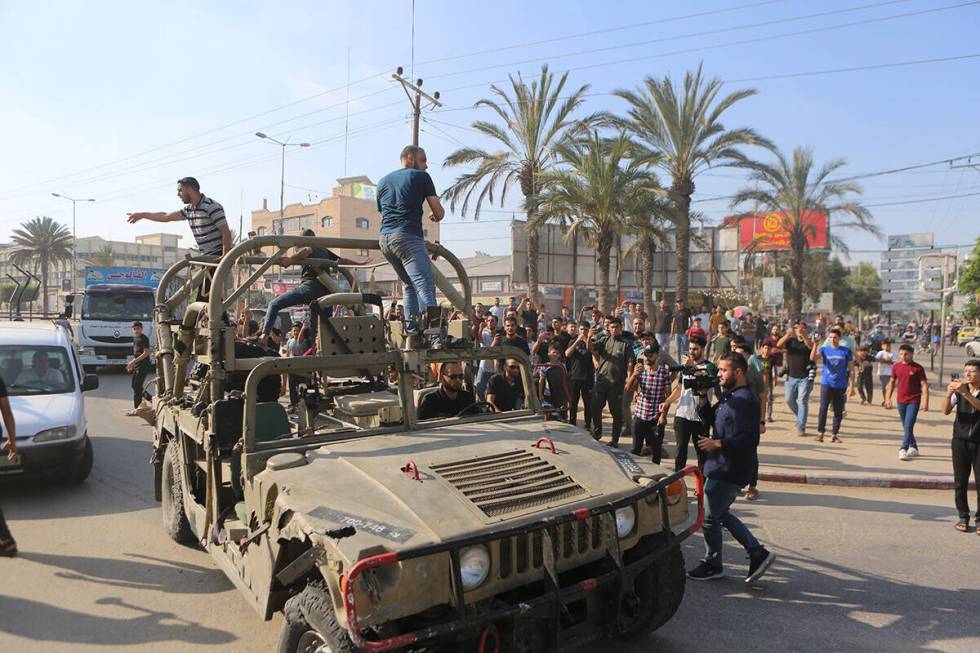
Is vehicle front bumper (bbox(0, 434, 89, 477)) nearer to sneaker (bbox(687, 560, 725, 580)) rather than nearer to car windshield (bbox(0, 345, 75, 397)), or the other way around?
car windshield (bbox(0, 345, 75, 397))

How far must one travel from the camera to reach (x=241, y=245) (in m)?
5.03

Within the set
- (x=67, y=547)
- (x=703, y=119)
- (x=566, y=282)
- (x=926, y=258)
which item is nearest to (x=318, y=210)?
(x=566, y=282)

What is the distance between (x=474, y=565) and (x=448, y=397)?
90.2 inches

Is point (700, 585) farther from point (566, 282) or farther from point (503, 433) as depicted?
point (566, 282)

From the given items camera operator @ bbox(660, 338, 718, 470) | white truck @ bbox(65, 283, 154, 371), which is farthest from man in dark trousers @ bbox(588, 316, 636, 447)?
white truck @ bbox(65, 283, 154, 371)

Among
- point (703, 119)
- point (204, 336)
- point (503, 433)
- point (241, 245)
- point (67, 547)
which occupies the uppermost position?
point (703, 119)

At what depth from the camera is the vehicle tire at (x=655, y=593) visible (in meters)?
3.98

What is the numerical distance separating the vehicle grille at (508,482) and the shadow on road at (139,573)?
2.44 meters

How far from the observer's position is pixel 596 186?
20.2 m

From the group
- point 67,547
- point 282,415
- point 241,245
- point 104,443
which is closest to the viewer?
point 282,415

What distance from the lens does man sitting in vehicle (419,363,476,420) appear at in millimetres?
5277

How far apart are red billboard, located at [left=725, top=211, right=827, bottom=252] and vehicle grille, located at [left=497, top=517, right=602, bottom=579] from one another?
2790cm

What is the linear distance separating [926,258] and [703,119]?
24.3 feet

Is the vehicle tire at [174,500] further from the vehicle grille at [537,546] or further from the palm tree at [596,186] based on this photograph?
the palm tree at [596,186]
